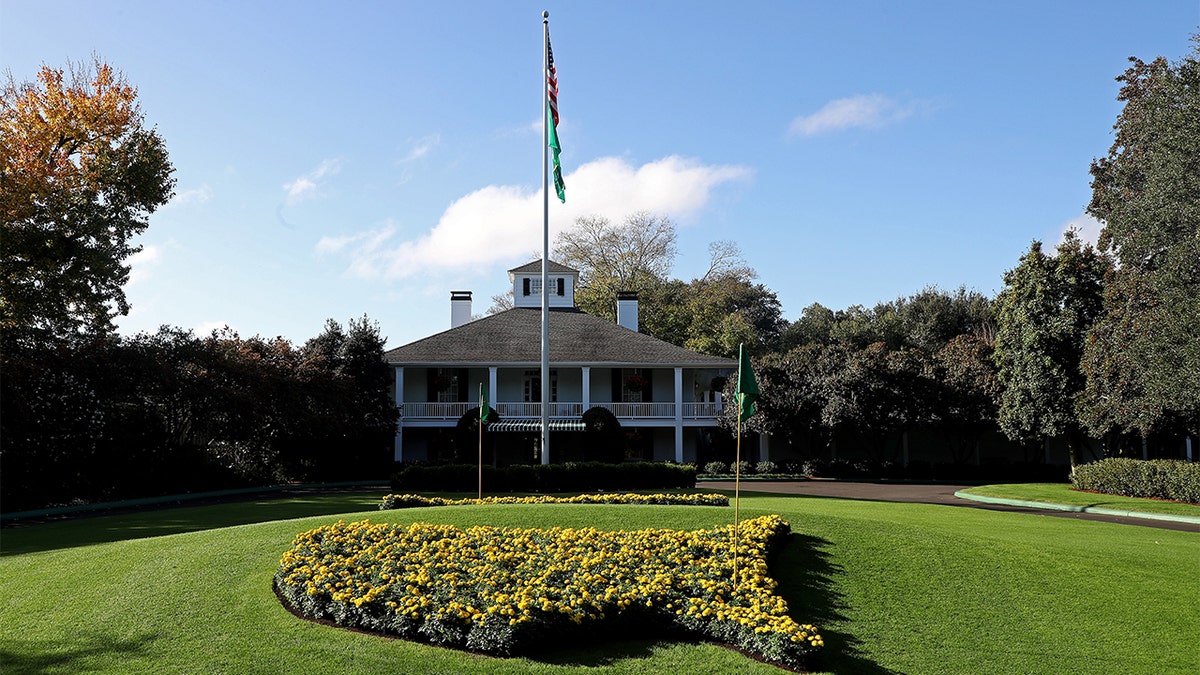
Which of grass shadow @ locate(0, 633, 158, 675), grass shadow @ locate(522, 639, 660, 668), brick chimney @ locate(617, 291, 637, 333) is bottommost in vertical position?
grass shadow @ locate(522, 639, 660, 668)

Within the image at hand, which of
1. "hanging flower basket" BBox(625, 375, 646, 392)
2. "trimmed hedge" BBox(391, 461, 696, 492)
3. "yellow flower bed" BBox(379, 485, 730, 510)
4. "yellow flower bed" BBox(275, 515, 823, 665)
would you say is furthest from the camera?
"hanging flower basket" BBox(625, 375, 646, 392)

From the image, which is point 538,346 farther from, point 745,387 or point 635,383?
point 745,387

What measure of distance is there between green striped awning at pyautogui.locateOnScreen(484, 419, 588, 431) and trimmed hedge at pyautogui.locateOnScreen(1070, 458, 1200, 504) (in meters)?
19.0

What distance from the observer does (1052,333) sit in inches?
1251

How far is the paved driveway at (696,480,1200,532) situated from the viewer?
1945 cm

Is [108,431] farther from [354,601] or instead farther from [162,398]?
[354,601]

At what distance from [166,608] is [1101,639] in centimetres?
975

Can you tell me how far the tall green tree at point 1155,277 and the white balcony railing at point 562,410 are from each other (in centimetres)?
1608

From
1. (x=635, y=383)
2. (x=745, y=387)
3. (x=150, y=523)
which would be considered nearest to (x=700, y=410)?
(x=635, y=383)

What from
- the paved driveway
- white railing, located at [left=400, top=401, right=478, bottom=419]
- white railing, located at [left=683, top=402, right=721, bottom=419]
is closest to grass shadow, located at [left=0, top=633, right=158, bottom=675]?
the paved driveway

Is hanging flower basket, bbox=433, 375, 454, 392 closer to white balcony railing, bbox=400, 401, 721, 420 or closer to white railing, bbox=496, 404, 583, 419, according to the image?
white balcony railing, bbox=400, 401, 721, 420

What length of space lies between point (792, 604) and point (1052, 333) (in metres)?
26.5

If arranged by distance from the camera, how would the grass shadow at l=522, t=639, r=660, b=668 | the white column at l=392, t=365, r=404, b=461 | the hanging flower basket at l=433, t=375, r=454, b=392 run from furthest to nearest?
the hanging flower basket at l=433, t=375, r=454, b=392 < the white column at l=392, t=365, r=404, b=461 < the grass shadow at l=522, t=639, r=660, b=668

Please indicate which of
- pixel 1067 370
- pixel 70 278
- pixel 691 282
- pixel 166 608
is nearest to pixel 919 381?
pixel 1067 370
